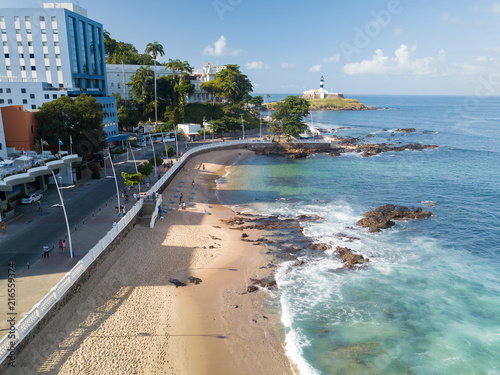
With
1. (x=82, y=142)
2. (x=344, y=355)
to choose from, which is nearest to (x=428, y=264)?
(x=344, y=355)

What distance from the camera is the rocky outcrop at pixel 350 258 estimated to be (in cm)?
3051

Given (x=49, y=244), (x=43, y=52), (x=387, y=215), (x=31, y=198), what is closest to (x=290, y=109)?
(x=387, y=215)

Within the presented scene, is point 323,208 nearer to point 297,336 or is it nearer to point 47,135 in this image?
point 297,336

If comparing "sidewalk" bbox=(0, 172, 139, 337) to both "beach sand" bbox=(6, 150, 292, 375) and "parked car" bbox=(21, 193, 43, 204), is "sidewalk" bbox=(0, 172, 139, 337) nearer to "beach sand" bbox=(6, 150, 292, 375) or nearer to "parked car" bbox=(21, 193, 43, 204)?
"parked car" bbox=(21, 193, 43, 204)

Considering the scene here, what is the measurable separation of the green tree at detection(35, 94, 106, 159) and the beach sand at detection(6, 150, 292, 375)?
19.3m

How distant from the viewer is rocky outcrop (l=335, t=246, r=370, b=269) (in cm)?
3051

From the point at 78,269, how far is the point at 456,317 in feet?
84.9

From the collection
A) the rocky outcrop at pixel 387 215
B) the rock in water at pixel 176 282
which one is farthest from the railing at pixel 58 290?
the rocky outcrop at pixel 387 215

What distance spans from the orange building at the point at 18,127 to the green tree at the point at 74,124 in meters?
1.28

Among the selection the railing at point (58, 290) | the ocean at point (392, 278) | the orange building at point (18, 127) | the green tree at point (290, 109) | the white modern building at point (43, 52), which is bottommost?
the ocean at point (392, 278)

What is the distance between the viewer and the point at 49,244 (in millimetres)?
27188

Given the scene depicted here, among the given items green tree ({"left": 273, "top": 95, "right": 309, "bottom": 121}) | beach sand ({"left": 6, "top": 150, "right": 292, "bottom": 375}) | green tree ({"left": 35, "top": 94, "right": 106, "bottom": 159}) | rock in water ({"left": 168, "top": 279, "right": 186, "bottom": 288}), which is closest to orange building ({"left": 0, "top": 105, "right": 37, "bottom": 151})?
green tree ({"left": 35, "top": 94, "right": 106, "bottom": 159})

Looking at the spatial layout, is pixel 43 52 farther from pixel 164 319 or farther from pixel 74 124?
pixel 164 319

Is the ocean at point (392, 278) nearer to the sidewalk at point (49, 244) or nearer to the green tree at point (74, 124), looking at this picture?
the sidewalk at point (49, 244)
